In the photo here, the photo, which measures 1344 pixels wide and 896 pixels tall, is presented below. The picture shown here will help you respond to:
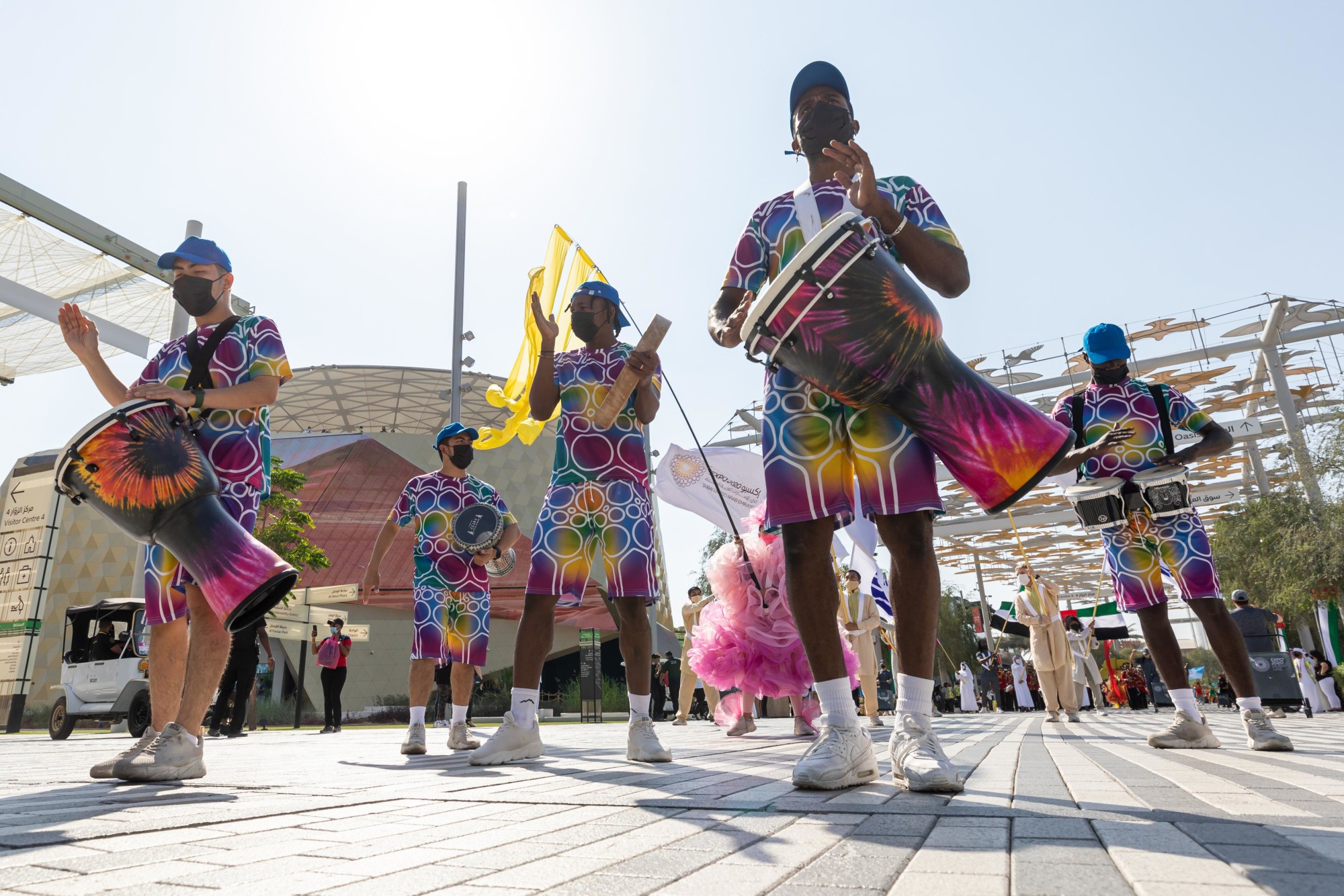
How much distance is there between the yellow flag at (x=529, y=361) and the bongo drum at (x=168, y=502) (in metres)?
1.59

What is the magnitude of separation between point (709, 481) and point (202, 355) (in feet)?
42.1

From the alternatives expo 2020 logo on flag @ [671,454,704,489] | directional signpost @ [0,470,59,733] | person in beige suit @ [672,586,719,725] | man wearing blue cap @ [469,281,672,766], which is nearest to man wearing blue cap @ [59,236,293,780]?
man wearing blue cap @ [469,281,672,766]

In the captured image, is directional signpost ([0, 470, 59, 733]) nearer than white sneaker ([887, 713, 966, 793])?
No

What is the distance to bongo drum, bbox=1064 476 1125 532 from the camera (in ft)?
14.2

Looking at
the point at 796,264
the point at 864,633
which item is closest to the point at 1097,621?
the point at 864,633

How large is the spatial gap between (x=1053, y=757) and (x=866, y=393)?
2.06 m

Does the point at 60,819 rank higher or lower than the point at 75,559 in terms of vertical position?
lower

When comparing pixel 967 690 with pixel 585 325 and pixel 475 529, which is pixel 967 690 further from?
pixel 585 325

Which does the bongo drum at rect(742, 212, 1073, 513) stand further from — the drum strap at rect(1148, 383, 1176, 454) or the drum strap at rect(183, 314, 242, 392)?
the drum strap at rect(1148, 383, 1176, 454)

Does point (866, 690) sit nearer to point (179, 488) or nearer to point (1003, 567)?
point (179, 488)

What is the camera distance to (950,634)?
132 feet

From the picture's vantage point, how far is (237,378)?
3570 mm

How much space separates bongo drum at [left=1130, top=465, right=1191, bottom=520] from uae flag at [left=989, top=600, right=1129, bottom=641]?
41.4ft

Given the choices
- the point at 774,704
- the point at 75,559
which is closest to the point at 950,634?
the point at 774,704
